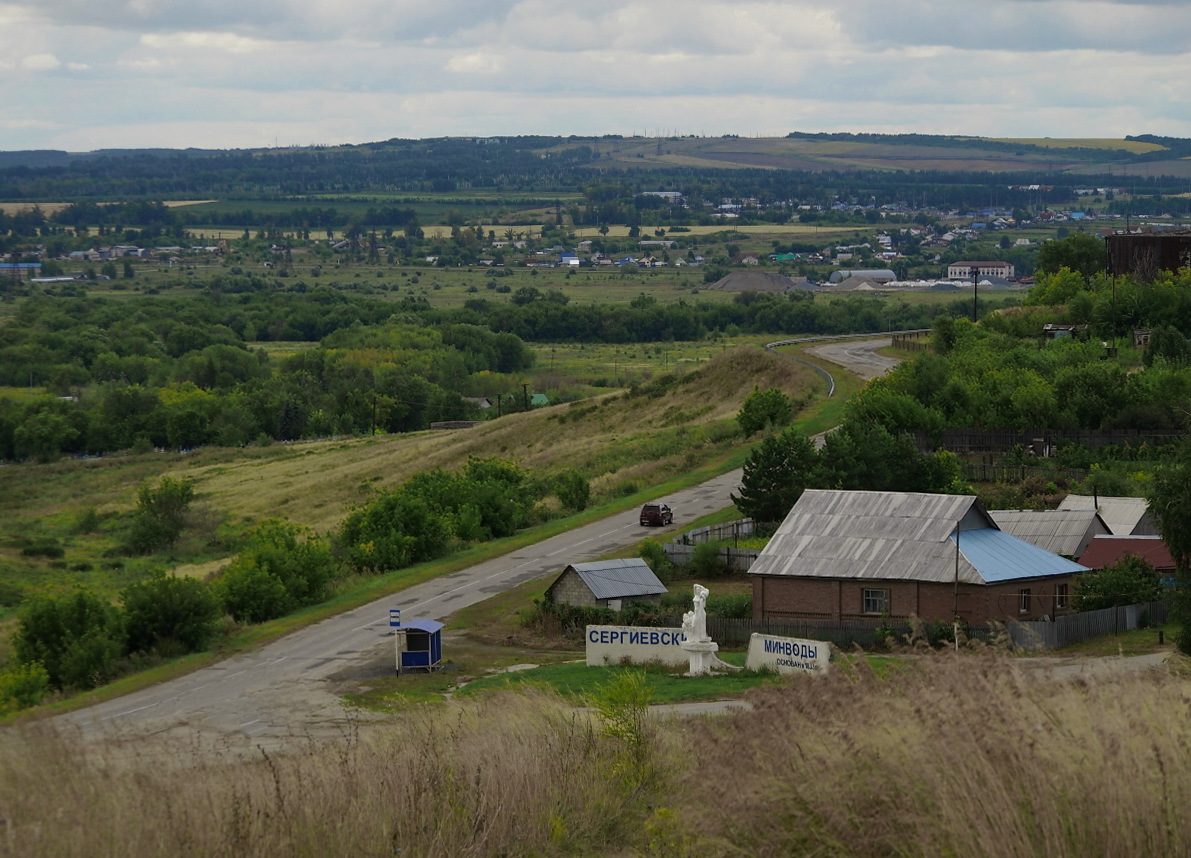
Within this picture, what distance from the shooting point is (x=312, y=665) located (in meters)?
36.5

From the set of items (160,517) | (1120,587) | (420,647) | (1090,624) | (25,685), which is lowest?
(160,517)

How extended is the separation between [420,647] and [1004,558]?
47.8 ft

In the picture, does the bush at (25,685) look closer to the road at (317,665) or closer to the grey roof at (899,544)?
the road at (317,665)

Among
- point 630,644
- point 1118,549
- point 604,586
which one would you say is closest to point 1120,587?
point 1118,549

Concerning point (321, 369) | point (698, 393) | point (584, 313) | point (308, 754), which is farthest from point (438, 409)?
point (308, 754)

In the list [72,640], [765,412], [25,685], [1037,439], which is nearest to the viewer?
[25,685]

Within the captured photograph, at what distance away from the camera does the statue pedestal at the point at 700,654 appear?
32312 millimetres

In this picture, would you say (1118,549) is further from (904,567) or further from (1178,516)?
(1178,516)

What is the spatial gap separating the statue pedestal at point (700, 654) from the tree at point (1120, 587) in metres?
11.5

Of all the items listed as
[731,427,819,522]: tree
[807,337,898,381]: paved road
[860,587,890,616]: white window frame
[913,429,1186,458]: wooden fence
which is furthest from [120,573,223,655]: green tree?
[807,337,898,381]: paved road

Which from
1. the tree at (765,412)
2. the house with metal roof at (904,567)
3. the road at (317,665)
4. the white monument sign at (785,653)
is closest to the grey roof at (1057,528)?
the house with metal roof at (904,567)

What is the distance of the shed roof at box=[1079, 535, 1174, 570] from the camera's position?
4184 cm

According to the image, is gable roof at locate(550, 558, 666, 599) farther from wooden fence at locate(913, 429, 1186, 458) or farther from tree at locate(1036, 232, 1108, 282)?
tree at locate(1036, 232, 1108, 282)

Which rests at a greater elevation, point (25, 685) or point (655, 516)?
point (25, 685)
